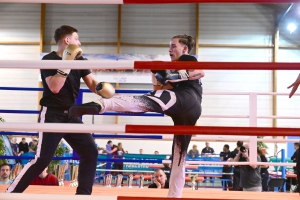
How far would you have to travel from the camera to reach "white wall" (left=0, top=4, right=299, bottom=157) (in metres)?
13.9

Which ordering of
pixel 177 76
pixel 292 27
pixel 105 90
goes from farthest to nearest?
pixel 292 27 → pixel 177 76 → pixel 105 90

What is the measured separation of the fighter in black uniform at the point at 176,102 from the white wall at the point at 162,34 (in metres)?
11.1

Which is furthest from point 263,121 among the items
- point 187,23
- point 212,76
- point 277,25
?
point 187,23

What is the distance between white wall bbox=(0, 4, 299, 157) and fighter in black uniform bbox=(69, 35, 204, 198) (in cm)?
1113

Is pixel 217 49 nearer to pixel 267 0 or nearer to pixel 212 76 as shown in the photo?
pixel 212 76

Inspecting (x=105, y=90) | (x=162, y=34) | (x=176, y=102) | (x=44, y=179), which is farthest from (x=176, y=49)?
(x=162, y=34)

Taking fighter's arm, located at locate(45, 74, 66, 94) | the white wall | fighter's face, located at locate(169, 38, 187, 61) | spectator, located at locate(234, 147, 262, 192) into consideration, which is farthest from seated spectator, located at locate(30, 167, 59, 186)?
the white wall

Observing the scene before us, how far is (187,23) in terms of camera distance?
557 inches

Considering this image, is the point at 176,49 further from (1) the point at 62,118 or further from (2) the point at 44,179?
(2) the point at 44,179

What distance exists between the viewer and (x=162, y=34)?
46.0 ft

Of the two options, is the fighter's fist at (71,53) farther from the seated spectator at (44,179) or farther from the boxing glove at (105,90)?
the seated spectator at (44,179)

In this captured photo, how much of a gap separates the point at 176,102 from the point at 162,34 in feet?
38.7

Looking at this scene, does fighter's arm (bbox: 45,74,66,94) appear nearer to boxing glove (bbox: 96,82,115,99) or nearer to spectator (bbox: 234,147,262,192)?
boxing glove (bbox: 96,82,115,99)

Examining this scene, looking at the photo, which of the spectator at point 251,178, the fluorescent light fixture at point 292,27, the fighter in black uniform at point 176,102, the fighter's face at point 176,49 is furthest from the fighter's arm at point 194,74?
the fluorescent light fixture at point 292,27
